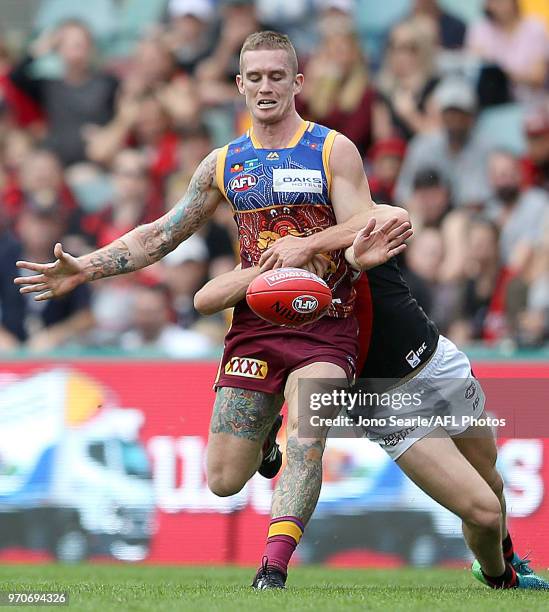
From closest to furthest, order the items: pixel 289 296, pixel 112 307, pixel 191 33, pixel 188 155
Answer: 1. pixel 289 296
2. pixel 112 307
3. pixel 188 155
4. pixel 191 33

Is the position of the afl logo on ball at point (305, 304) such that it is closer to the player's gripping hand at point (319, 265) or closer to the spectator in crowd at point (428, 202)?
the player's gripping hand at point (319, 265)

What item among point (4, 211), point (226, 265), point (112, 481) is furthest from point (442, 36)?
point (112, 481)

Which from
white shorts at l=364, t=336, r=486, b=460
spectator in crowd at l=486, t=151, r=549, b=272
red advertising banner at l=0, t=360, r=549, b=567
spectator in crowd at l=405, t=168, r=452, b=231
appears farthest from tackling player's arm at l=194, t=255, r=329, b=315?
spectator in crowd at l=405, t=168, r=452, b=231

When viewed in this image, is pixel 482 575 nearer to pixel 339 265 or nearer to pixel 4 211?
pixel 339 265

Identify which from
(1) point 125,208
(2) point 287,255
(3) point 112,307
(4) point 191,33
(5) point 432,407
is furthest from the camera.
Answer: (4) point 191,33

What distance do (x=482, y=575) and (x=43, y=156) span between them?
286 inches

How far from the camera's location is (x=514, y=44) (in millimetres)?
12469

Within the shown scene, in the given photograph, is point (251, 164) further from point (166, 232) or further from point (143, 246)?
point (143, 246)

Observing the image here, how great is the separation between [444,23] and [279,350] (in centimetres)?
727

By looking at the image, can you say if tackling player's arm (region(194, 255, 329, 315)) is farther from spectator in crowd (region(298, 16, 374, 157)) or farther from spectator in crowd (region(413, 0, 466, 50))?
spectator in crowd (region(413, 0, 466, 50))

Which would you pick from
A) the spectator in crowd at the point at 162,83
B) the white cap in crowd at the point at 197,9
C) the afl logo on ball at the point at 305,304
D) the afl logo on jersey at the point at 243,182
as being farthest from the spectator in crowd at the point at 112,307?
the afl logo on ball at the point at 305,304

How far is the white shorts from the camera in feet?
21.0

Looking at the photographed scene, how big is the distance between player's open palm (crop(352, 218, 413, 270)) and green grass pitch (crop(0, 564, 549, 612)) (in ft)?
4.94

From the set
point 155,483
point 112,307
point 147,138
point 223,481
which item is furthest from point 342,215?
point 147,138
